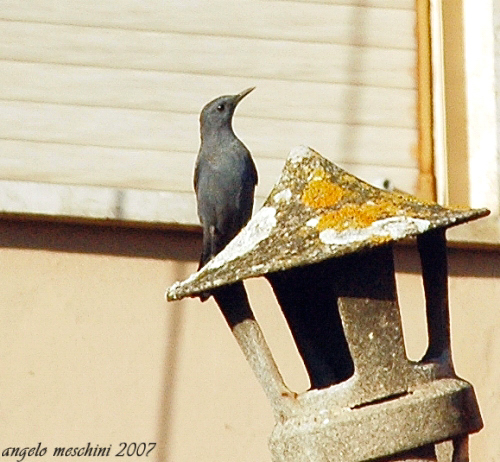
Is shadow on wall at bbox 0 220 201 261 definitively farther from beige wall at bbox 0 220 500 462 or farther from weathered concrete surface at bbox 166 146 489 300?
weathered concrete surface at bbox 166 146 489 300

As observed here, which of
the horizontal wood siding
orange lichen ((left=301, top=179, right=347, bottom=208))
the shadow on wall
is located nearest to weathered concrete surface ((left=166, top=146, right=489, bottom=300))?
orange lichen ((left=301, top=179, right=347, bottom=208))

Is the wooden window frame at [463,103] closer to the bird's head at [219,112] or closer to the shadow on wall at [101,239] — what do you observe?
the bird's head at [219,112]

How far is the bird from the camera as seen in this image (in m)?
5.12

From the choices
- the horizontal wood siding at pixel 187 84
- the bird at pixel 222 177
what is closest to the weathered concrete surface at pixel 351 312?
the bird at pixel 222 177

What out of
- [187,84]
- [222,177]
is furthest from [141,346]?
[187,84]

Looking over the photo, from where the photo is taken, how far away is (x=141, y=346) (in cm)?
517

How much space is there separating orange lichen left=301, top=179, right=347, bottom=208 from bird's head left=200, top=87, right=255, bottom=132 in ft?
8.31

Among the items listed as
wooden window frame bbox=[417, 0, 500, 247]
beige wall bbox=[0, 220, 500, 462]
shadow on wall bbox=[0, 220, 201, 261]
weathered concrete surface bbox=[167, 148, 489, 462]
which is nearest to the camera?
weathered concrete surface bbox=[167, 148, 489, 462]

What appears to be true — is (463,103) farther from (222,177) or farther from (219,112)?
(222,177)

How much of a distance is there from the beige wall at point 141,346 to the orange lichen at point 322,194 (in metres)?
2.37

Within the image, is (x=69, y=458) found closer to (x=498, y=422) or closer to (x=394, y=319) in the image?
(x=498, y=422)

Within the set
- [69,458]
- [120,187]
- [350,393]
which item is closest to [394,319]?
[350,393]

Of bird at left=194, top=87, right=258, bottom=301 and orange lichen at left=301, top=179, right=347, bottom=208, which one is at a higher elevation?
orange lichen at left=301, top=179, right=347, bottom=208

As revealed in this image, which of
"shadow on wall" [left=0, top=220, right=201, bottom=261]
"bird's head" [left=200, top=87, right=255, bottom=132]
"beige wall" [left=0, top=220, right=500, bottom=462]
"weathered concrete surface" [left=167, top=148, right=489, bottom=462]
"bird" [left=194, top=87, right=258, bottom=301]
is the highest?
"weathered concrete surface" [left=167, top=148, right=489, bottom=462]
